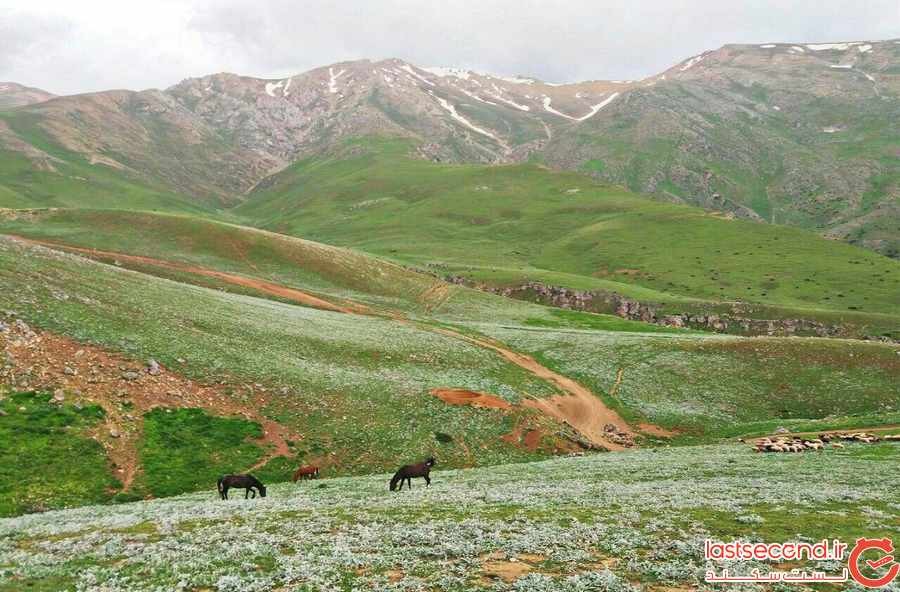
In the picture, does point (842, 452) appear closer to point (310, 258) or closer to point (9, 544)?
point (9, 544)

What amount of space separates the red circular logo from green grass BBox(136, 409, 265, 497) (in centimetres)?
3290

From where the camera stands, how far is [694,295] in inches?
5453

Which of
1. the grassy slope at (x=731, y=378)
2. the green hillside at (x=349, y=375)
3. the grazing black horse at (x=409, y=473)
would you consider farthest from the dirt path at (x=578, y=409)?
the grazing black horse at (x=409, y=473)

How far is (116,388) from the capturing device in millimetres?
38562

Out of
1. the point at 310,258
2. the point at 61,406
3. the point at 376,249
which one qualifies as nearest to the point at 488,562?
the point at 61,406

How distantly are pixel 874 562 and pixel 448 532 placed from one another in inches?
517

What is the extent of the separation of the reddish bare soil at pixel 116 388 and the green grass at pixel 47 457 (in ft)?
2.90

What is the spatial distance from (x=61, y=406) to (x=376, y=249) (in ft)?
482

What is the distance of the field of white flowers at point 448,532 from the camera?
15.4 m

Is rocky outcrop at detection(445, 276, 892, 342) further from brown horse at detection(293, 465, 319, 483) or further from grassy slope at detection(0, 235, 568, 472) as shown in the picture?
brown horse at detection(293, 465, 319, 483)

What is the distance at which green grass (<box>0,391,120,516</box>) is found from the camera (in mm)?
28938

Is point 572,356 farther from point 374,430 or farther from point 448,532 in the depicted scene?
point 448,532

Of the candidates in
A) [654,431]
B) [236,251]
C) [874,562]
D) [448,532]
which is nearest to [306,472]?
[448,532]

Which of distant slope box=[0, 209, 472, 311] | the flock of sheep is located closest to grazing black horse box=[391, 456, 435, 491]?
the flock of sheep
